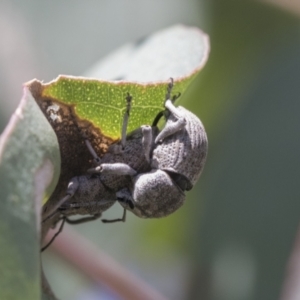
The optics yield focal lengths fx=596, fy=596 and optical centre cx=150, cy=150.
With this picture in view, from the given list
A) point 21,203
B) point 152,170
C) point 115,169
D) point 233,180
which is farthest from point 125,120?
point 233,180

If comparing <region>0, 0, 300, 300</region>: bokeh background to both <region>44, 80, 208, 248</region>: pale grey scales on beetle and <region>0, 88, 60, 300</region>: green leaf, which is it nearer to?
<region>44, 80, 208, 248</region>: pale grey scales on beetle

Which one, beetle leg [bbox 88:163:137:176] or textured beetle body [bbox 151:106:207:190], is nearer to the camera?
beetle leg [bbox 88:163:137:176]

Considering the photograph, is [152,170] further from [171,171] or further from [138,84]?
[138,84]

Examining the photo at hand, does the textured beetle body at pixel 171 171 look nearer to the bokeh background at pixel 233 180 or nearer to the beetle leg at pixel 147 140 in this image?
the beetle leg at pixel 147 140

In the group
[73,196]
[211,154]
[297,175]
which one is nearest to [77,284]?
[211,154]

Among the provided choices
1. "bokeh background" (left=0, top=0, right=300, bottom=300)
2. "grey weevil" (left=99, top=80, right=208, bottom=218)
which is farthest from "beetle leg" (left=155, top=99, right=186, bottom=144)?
"bokeh background" (left=0, top=0, right=300, bottom=300)

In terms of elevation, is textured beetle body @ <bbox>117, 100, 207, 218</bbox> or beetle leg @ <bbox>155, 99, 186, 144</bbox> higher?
beetle leg @ <bbox>155, 99, 186, 144</bbox>
